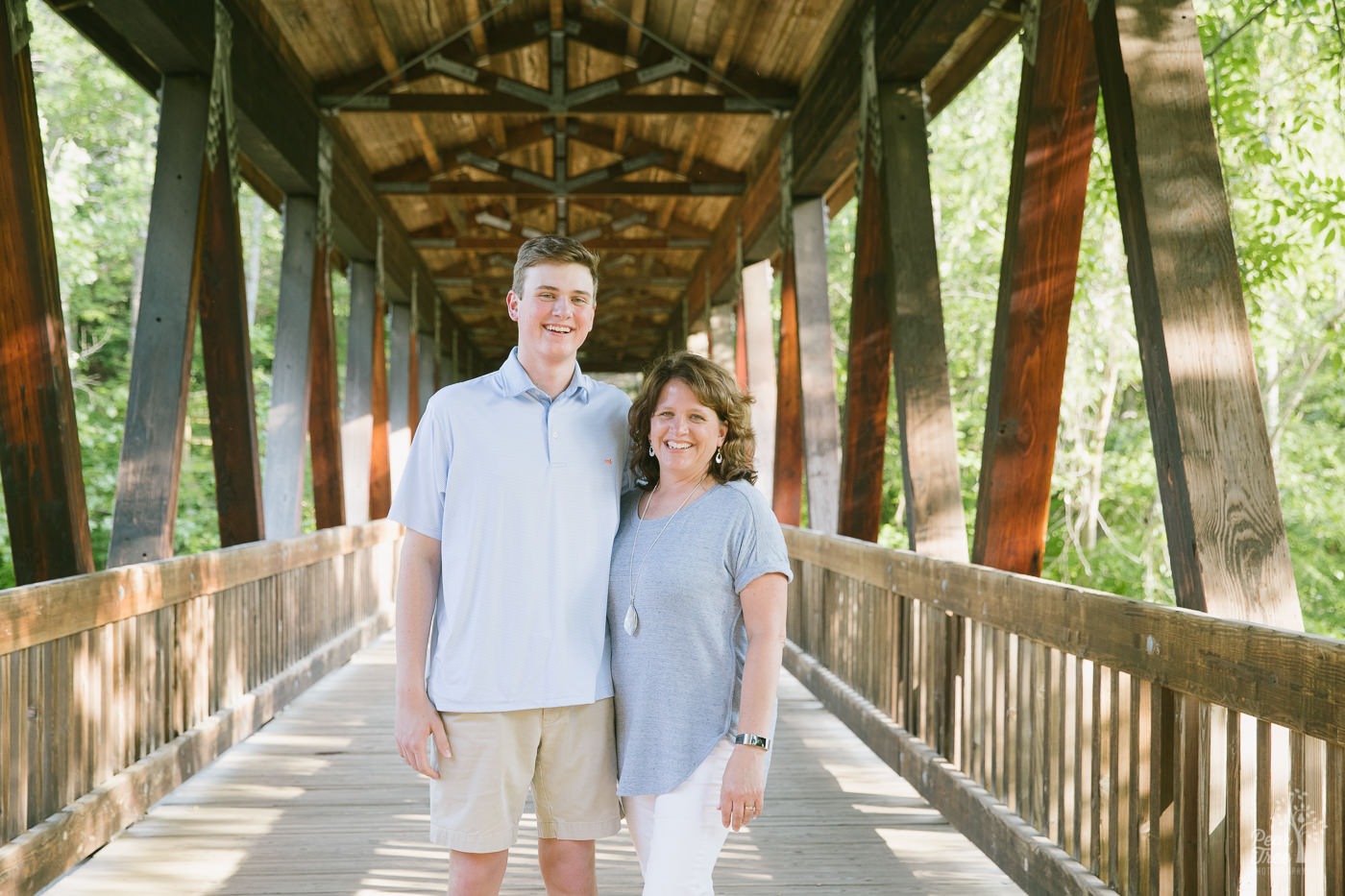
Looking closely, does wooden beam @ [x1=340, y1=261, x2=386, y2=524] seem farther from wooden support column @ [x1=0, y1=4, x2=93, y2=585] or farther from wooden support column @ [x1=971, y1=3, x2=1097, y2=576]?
wooden support column @ [x1=971, y1=3, x2=1097, y2=576]

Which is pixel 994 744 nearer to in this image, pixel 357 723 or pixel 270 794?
pixel 270 794

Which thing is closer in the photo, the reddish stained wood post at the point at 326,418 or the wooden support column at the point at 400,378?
the reddish stained wood post at the point at 326,418

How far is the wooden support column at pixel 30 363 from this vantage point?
→ 3.08 m

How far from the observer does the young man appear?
2.02m

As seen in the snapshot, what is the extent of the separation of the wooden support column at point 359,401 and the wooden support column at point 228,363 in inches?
143

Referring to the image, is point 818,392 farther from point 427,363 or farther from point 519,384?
point 427,363

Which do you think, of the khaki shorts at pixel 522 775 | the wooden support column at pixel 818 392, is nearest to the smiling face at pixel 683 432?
the khaki shorts at pixel 522 775

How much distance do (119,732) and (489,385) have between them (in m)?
2.14

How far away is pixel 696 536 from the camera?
6.56 feet

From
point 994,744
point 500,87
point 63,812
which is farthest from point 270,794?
point 500,87

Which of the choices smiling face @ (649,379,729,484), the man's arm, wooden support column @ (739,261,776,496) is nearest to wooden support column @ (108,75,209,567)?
the man's arm

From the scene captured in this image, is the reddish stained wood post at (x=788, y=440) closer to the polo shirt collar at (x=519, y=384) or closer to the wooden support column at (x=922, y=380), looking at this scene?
the wooden support column at (x=922, y=380)

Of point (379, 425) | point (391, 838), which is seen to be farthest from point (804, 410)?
point (379, 425)

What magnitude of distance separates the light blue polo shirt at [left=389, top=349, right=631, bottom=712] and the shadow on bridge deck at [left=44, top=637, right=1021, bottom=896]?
130 centimetres
